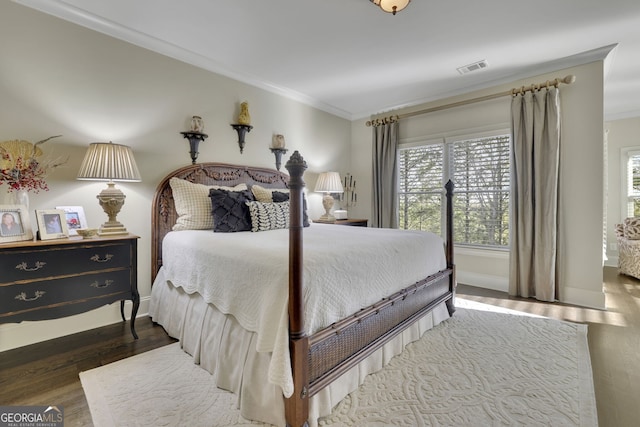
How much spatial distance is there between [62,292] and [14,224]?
1.83 feet

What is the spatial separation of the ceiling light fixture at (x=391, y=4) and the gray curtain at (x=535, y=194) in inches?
84.7

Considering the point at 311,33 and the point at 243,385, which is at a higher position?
the point at 311,33

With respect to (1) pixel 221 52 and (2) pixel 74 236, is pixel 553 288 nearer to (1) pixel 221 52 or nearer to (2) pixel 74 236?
(1) pixel 221 52

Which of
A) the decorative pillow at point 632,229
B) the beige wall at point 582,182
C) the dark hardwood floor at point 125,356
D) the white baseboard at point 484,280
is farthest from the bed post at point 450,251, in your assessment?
the decorative pillow at point 632,229

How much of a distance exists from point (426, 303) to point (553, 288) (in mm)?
1922

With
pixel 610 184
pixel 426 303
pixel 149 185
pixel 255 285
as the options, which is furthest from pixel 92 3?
pixel 610 184

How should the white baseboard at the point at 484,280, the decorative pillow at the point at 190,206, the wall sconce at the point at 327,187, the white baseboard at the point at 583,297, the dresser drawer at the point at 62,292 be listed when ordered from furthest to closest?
the wall sconce at the point at 327,187 → the white baseboard at the point at 484,280 → the white baseboard at the point at 583,297 → the decorative pillow at the point at 190,206 → the dresser drawer at the point at 62,292

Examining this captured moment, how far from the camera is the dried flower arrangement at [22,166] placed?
201 centimetres

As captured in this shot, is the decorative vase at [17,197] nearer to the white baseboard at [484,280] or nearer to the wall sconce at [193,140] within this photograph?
the wall sconce at [193,140]

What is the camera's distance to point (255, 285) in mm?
1542

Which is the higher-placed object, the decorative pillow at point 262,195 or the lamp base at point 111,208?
the decorative pillow at point 262,195

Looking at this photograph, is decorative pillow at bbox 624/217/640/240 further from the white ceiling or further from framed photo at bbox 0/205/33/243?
framed photo at bbox 0/205/33/243

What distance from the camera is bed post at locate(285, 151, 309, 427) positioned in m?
1.31

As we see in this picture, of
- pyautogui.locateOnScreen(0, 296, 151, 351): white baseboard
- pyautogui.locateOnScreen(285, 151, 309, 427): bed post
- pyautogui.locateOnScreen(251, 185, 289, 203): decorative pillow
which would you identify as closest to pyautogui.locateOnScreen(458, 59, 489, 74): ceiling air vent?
pyautogui.locateOnScreen(251, 185, 289, 203): decorative pillow
